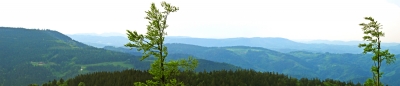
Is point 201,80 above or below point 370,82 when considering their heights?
below

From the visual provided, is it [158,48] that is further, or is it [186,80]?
[186,80]

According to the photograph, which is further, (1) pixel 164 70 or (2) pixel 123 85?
(2) pixel 123 85

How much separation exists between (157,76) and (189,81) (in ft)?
459

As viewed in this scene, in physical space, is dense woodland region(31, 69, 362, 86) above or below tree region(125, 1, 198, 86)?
below

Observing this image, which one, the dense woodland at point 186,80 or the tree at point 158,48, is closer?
the tree at point 158,48

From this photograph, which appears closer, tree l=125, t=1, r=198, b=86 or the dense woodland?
tree l=125, t=1, r=198, b=86

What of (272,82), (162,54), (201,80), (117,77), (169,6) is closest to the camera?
(169,6)

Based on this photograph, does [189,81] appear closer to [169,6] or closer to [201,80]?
[201,80]

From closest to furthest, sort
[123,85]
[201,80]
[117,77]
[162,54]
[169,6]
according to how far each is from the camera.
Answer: [169,6] < [162,54] < [123,85] < [117,77] < [201,80]

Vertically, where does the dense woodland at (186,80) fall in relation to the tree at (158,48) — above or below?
below

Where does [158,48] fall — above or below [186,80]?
above

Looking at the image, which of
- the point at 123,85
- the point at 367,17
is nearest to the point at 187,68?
the point at 367,17

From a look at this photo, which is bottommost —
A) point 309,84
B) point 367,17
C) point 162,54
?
point 309,84

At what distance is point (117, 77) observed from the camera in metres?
164
